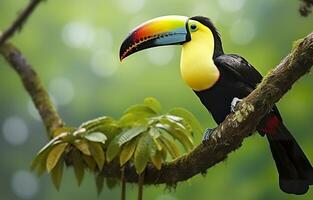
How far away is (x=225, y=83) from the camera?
1.50 metres

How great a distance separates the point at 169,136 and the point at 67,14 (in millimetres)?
1080

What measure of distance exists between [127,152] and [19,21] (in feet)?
3.06

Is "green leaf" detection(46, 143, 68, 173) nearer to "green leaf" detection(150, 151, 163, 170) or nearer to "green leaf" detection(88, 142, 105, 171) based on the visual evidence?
"green leaf" detection(88, 142, 105, 171)

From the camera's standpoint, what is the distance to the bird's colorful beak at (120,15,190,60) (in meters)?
1.59

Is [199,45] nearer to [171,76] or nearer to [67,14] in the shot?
[171,76]

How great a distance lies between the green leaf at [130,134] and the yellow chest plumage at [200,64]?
0.78 feet

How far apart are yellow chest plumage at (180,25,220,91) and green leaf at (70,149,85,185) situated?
464mm

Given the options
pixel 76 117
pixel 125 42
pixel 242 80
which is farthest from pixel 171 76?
pixel 242 80

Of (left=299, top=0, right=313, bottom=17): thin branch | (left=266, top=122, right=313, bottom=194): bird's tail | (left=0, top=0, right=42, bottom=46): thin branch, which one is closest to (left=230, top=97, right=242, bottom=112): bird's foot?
(left=266, top=122, right=313, bottom=194): bird's tail

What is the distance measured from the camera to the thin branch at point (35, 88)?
2.04 metres

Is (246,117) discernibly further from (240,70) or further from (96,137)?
(96,137)

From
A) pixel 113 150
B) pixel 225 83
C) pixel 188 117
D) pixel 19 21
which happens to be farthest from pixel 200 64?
pixel 19 21

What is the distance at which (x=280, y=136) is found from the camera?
1.52 metres

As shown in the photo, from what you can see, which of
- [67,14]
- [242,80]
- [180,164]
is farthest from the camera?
[67,14]
